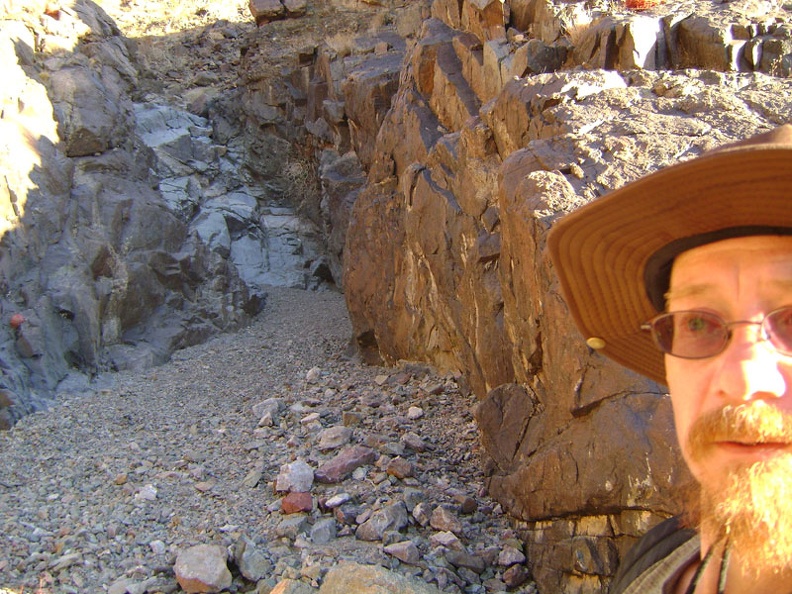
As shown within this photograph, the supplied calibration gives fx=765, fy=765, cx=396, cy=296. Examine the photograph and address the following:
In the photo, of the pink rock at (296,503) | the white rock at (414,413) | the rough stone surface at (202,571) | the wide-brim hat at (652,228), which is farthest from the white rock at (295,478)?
the wide-brim hat at (652,228)

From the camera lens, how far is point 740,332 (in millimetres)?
1438

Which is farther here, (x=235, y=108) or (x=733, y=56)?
(x=235, y=108)

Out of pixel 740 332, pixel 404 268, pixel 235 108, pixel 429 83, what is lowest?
pixel 740 332

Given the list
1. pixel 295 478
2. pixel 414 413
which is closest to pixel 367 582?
pixel 295 478

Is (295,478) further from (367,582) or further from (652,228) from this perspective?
(652,228)

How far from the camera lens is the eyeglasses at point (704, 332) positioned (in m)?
1.40

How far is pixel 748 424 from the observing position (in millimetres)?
1375

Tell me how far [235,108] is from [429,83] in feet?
32.8

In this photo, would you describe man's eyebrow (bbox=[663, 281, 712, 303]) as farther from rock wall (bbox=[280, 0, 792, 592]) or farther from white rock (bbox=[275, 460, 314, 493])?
white rock (bbox=[275, 460, 314, 493])

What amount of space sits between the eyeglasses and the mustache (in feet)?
0.38

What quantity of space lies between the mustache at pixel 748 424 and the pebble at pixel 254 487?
3.65 metres

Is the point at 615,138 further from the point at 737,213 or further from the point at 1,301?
the point at 1,301

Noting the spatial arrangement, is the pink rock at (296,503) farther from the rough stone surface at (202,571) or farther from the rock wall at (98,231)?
the rock wall at (98,231)

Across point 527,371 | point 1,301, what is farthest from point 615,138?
point 1,301
